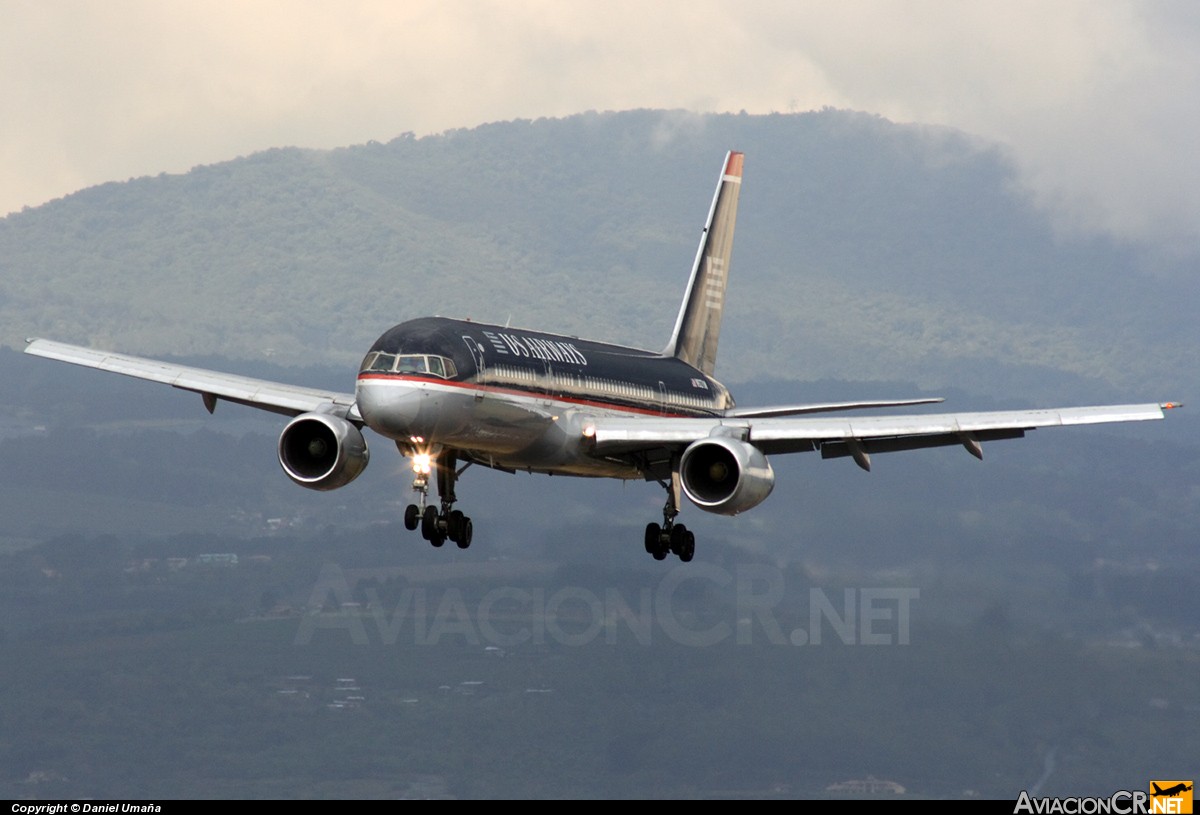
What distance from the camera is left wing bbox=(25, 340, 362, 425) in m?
53.3

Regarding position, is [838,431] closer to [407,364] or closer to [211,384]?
[407,364]

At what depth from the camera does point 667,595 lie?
18100 centimetres

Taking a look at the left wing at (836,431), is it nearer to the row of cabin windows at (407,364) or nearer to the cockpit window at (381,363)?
the row of cabin windows at (407,364)

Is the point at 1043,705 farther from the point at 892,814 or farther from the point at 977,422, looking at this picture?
the point at 977,422

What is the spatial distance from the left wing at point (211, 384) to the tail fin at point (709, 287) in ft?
55.2

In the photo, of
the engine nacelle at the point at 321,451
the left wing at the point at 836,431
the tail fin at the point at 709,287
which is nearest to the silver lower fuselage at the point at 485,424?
the left wing at the point at 836,431

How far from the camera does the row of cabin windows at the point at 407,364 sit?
4631cm

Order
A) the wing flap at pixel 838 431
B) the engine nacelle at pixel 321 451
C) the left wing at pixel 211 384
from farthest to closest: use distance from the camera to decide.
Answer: the left wing at pixel 211 384, the engine nacelle at pixel 321 451, the wing flap at pixel 838 431

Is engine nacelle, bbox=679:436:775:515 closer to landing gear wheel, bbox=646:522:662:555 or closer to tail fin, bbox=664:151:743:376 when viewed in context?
landing gear wheel, bbox=646:522:662:555

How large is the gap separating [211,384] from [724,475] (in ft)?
47.7

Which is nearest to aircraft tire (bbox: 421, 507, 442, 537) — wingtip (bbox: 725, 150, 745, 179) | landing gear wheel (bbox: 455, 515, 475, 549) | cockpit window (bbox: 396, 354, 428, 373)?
landing gear wheel (bbox: 455, 515, 475, 549)

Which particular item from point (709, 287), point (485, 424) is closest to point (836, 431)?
point (485, 424)

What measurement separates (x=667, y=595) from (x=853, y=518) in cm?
2101

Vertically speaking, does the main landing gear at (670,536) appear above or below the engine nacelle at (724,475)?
above
